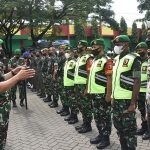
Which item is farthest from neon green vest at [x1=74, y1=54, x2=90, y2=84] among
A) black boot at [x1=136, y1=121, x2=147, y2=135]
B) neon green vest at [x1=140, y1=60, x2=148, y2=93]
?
black boot at [x1=136, y1=121, x2=147, y2=135]

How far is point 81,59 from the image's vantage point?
204 inches

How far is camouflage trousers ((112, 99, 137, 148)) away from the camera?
11.2ft

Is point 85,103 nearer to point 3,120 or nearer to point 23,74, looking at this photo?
point 3,120

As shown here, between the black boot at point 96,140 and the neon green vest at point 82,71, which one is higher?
the neon green vest at point 82,71

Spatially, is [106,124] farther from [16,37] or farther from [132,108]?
[16,37]

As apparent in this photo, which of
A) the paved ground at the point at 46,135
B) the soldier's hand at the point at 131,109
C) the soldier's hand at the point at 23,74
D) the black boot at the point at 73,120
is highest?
the soldier's hand at the point at 23,74

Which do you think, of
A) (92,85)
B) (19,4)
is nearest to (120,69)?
(92,85)

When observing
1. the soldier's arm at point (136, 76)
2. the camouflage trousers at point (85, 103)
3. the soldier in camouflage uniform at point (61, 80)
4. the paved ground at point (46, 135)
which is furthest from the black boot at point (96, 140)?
the soldier in camouflage uniform at point (61, 80)

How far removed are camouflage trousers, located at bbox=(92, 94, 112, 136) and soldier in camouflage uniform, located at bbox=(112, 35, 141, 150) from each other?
1.80ft

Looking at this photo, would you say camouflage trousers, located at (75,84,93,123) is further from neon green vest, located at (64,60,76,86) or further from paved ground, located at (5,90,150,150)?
neon green vest, located at (64,60,76,86)

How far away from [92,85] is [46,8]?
11.8 m

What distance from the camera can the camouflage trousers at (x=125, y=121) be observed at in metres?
3.41

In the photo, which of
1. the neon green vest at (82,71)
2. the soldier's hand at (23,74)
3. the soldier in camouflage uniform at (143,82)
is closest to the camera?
the soldier's hand at (23,74)

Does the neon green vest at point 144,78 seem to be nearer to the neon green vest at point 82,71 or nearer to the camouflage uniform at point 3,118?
the neon green vest at point 82,71
